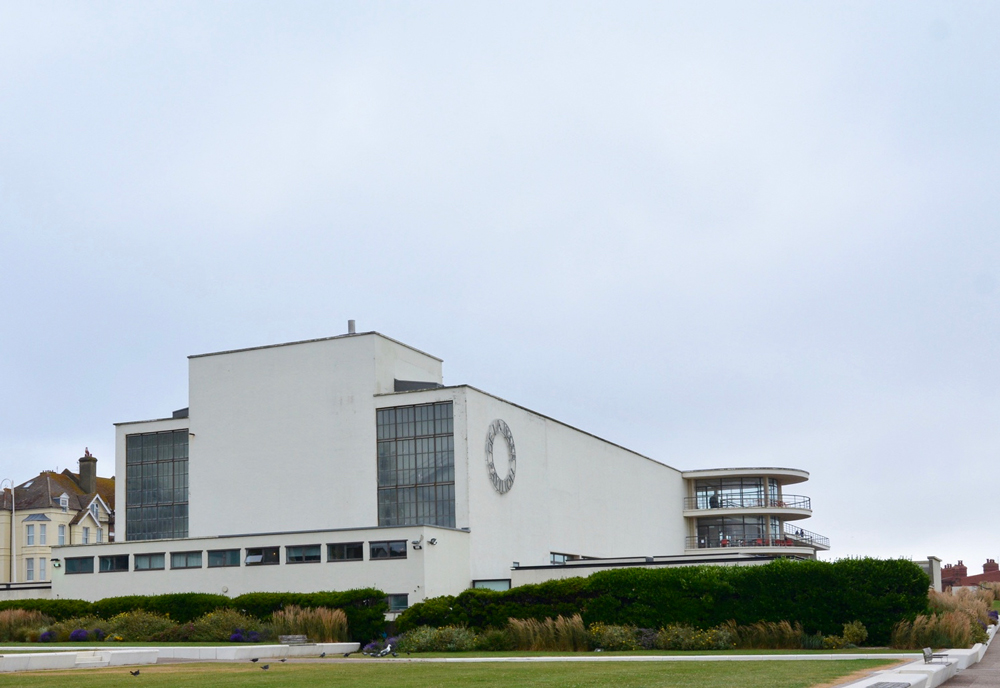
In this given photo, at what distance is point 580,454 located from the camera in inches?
2468

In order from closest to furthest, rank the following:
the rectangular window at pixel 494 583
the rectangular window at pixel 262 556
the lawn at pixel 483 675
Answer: the lawn at pixel 483 675
the rectangular window at pixel 262 556
the rectangular window at pixel 494 583

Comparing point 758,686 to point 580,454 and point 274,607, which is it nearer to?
point 274,607

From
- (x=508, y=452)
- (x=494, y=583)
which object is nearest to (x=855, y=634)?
(x=494, y=583)

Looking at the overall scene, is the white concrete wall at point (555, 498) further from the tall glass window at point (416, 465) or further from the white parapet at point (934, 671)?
the white parapet at point (934, 671)

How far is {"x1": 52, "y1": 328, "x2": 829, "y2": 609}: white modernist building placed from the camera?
47.5 meters

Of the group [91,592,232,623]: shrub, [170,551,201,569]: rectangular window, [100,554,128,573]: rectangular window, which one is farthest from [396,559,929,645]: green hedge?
[100,554,128,573]: rectangular window

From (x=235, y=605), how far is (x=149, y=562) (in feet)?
27.7

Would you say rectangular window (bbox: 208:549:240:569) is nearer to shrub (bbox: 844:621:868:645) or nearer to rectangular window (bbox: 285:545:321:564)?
rectangular window (bbox: 285:545:321:564)

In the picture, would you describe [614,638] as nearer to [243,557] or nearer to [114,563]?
[243,557]

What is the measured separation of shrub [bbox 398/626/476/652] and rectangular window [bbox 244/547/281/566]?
1263 centimetres

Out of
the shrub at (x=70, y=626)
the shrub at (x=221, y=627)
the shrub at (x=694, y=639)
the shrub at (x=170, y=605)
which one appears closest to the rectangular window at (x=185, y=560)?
the shrub at (x=170, y=605)

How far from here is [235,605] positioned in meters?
44.1

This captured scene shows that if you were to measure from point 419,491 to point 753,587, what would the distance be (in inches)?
766

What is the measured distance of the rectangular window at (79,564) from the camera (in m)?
51.6
